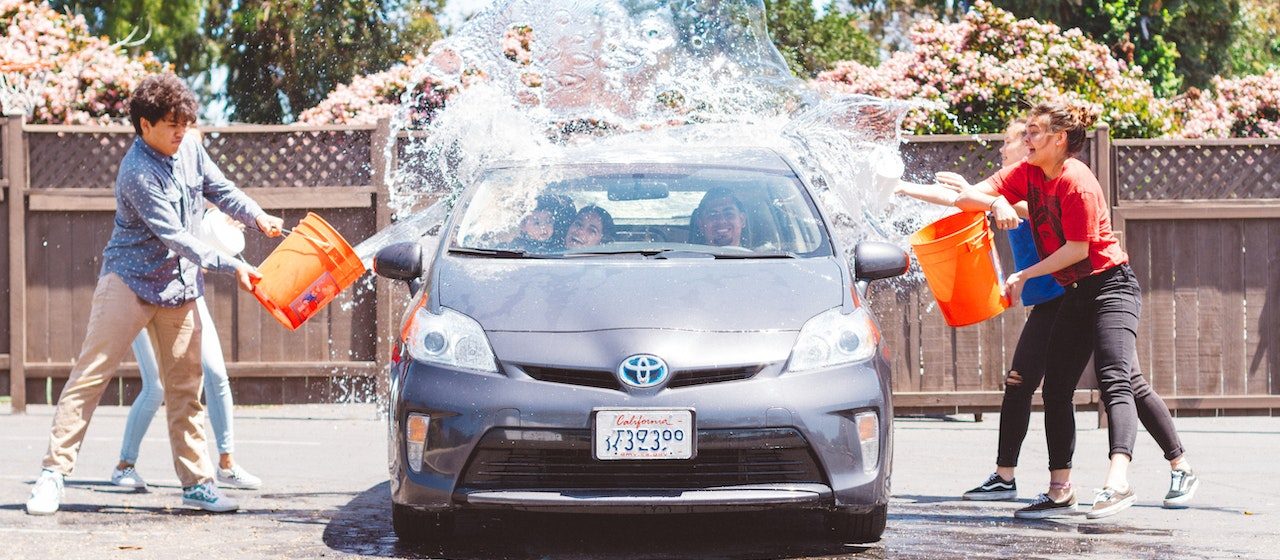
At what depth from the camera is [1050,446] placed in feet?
22.3

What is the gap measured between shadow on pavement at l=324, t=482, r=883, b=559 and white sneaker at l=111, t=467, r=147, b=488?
1.17 m

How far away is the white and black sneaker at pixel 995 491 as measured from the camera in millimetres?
7062

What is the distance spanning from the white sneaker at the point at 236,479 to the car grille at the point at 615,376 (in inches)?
103

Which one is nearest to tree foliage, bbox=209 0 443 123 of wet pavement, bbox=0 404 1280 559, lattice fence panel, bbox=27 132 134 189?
lattice fence panel, bbox=27 132 134 189

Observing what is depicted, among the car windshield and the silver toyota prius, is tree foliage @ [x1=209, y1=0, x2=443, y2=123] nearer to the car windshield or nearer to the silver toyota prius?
the car windshield

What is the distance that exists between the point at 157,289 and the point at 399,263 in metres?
1.03

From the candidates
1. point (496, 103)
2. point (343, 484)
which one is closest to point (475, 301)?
point (343, 484)

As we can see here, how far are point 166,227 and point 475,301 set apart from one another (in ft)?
4.86

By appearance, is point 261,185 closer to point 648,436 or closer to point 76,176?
point 76,176

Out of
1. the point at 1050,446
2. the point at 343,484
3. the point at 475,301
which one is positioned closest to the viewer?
the point at 475,301

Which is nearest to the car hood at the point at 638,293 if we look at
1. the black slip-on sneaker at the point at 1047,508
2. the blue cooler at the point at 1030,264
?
the blue cooler at the point at 1030,264

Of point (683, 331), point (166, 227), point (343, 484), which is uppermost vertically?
point (166, 227)

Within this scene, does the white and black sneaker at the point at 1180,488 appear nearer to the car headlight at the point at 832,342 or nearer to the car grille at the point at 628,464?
the car headlight at the point at 832,342

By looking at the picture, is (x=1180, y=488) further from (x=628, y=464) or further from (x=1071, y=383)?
(x=628, y=464)
